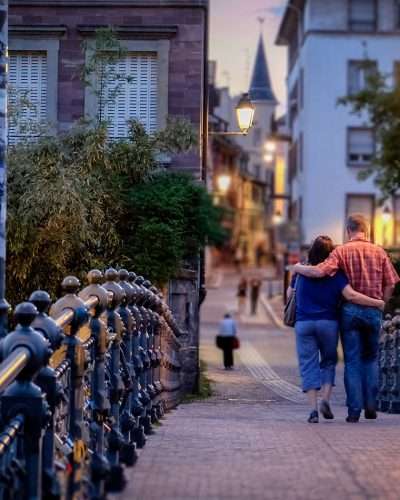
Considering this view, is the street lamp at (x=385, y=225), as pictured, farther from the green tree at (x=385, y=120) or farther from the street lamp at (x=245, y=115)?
the street lamp at (x=245, y=115)

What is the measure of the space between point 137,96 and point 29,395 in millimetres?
19698

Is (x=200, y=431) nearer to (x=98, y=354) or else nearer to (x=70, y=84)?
(x=98, y=354)

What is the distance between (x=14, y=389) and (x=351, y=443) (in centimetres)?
489

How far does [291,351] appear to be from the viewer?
42219mm

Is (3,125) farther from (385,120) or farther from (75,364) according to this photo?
(385,120)

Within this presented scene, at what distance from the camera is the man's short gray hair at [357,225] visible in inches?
518

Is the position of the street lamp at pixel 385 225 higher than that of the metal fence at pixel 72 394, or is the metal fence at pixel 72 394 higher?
the metal fence at pixel 72 394

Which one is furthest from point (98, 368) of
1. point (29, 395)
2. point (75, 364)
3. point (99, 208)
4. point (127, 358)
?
point (99, 208)

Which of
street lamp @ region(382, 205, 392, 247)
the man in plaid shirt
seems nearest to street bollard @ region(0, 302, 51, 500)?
the man in plaid shirt

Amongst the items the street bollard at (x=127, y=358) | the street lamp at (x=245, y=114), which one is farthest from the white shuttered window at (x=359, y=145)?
the street bollard at (x=127, y=358)

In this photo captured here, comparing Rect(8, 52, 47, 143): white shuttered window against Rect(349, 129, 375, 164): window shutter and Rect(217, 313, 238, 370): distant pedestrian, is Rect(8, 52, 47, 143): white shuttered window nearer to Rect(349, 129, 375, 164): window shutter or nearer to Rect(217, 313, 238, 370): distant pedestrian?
Rect(217, 313, 238, 370): distant pedestrian

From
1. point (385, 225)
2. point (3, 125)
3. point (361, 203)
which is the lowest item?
point (385, 225)

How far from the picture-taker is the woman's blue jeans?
12.8 meters

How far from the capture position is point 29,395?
5.52 metres
